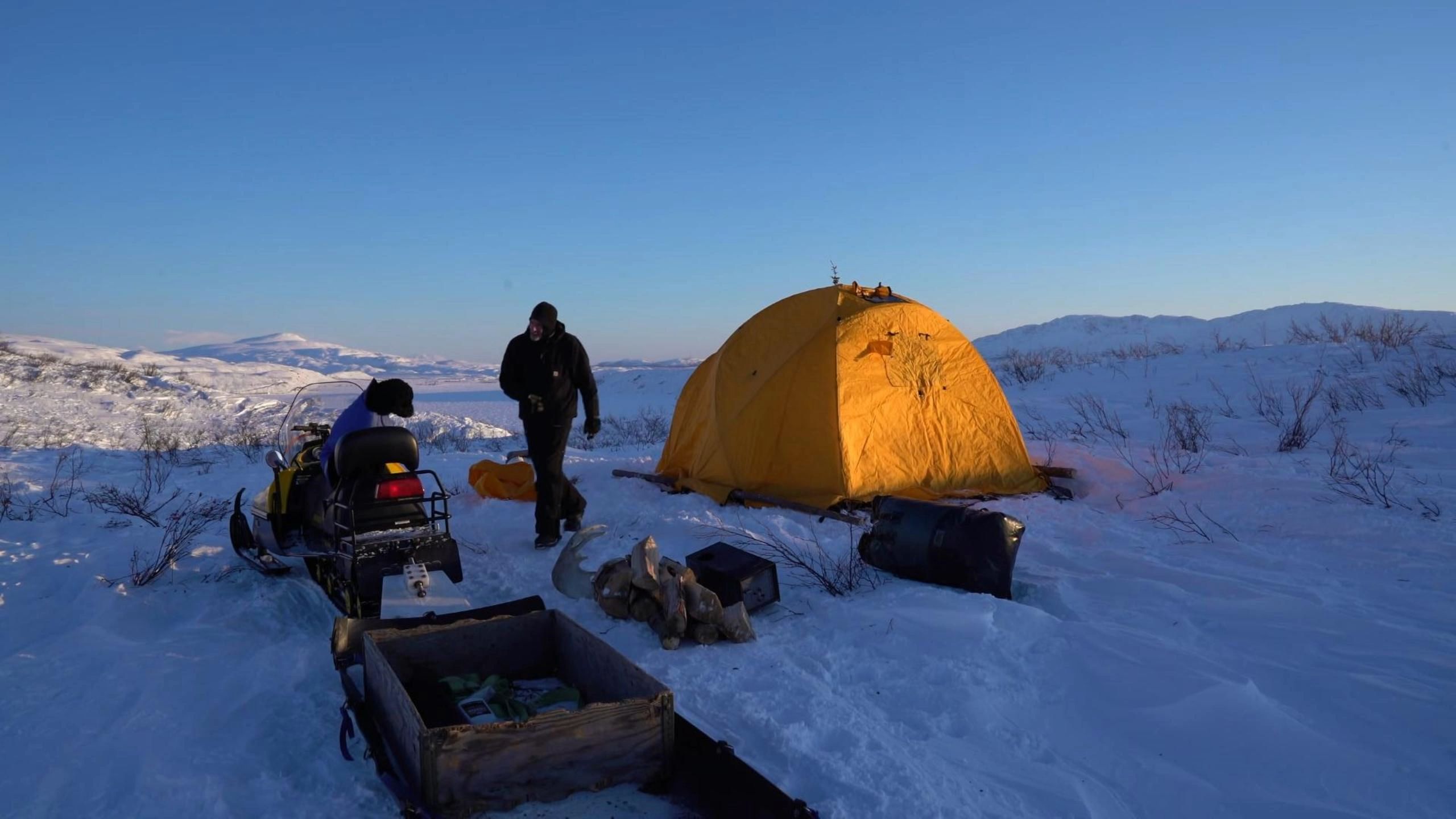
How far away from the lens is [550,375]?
7.10 metres

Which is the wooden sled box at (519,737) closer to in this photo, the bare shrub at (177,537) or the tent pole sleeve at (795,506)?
the bare shrub at (177,537)

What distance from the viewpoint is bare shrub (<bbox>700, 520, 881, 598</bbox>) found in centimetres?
541

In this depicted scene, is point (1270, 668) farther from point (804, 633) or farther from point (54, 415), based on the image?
point (54, 415)

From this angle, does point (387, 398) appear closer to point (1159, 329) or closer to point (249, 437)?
point (249, 437)

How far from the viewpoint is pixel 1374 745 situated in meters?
3.11

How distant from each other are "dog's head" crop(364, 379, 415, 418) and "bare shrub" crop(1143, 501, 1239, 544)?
553 centimetres

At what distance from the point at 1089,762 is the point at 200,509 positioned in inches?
299

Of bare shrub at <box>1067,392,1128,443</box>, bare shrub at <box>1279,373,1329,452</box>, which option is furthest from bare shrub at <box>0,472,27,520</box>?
bare shrub at <box>1279,373,1329,452</box>

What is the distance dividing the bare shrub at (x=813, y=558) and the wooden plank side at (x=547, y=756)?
2465 millimetres

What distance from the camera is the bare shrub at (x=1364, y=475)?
5.88 m

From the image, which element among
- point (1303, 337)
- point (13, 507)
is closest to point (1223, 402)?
point (1303, 337)

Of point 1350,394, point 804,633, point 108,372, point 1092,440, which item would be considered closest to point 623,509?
point 804,633

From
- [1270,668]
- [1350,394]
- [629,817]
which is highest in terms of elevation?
[1350,394]

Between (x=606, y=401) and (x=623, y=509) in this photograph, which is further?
(x=606, y=401)
